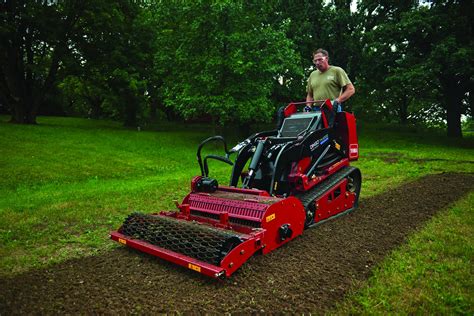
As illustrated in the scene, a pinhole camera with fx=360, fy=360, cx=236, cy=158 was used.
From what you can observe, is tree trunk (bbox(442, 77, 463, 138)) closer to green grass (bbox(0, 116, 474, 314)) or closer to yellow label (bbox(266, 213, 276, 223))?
green grass (bbox(0, 116, 474, 314))

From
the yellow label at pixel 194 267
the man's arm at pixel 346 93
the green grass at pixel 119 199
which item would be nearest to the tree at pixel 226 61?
the green grass at pixel 119 199

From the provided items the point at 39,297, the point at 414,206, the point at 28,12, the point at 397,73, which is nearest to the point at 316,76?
the point at 414,206

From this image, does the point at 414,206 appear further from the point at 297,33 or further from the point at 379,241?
the point at 297,33

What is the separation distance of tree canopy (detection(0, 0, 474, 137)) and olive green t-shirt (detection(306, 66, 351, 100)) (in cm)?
1144

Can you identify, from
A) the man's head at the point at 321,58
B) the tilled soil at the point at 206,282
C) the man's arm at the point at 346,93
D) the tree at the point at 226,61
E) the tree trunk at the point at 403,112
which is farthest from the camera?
the tree trunk at the point at 403,112

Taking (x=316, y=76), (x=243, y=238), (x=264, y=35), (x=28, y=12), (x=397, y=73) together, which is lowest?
(x=243, y=238)

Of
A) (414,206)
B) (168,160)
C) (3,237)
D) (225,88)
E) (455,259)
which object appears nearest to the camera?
(455,259)

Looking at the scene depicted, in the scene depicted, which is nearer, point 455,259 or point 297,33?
point 455,259

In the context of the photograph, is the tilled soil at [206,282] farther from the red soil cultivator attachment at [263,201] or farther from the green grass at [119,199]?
the green grass at [119,199]

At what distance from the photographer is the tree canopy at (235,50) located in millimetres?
19062

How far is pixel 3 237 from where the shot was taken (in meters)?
5.34

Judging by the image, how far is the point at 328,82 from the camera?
6645mm

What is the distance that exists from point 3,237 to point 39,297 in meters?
2.56

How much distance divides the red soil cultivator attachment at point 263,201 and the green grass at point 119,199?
113cm
